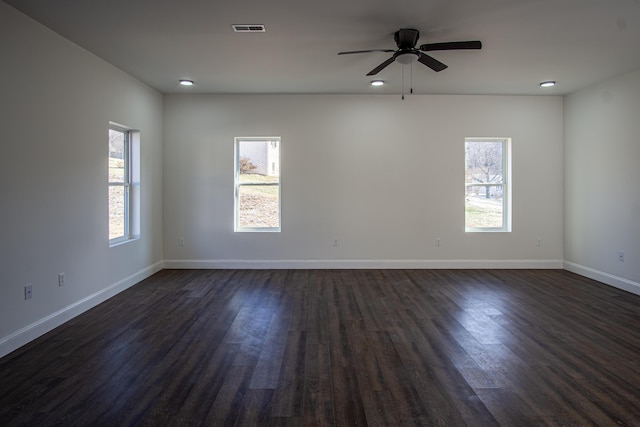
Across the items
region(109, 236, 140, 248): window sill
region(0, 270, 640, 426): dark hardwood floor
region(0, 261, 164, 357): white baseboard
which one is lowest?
region(0, 270, 640, 426): dark hardwood floor

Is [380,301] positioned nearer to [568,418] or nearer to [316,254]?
[316,254]

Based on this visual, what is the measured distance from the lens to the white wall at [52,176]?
9.27 feet

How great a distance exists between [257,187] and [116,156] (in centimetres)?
200

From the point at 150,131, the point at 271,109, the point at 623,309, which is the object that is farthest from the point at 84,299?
the point at 623,309

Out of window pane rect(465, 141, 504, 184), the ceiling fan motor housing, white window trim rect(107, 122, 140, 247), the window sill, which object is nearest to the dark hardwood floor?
the window sill

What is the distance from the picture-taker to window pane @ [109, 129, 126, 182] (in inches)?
175

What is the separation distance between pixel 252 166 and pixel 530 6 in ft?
13.5

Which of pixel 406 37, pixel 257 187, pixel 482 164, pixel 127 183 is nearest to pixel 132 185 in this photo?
pixel 127 183

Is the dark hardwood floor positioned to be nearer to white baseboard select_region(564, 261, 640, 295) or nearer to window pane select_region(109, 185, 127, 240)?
white baseboard select_region(564, 261, 640, 295)

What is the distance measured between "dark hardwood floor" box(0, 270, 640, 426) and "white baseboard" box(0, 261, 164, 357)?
0.08m

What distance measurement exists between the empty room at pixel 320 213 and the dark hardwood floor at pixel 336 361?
0.02 meters

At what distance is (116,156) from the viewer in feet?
14.9

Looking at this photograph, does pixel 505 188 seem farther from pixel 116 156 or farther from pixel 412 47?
pixel 116 156

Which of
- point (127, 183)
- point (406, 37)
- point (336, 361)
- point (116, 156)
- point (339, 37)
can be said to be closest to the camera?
point (336, 361)
